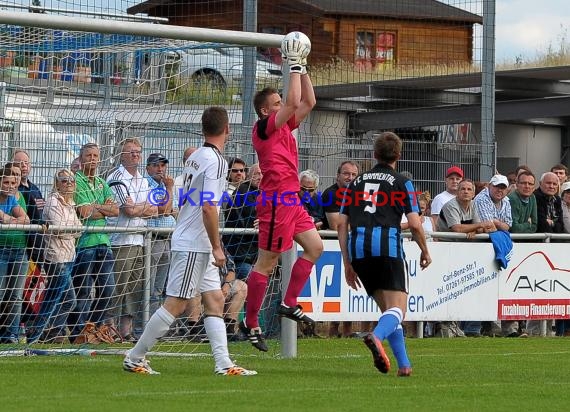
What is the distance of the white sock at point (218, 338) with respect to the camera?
1045 cm

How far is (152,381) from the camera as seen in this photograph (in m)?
10.0

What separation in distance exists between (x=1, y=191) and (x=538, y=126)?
17217mm

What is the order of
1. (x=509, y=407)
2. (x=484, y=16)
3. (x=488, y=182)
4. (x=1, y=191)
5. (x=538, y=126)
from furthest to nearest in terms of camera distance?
(x=538, y=126), (x=484, y=16), (x=488, y=182), (x=1, y=191), (x=509, y=407)

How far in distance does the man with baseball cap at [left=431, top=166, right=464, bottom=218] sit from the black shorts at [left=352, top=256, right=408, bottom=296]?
729 cm

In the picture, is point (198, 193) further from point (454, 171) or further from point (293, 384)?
point (454, 171)

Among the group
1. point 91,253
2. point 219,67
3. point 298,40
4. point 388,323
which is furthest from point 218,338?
point 219,67

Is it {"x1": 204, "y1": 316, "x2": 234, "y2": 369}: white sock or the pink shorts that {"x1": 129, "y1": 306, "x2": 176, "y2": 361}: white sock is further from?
the pink shorts

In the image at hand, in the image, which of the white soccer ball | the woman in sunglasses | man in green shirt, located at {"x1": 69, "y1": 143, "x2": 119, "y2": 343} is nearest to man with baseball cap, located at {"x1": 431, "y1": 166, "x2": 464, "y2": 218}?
man in green shirt, located at {"x1": 69, "y1": 143, "x2": 119, "y2": 343}

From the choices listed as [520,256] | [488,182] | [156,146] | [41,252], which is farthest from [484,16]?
[41,252]

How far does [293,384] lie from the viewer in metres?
10.1

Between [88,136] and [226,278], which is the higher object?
[88,136]

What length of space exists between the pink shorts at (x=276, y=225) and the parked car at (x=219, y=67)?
2986 millimetres

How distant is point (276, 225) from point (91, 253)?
116 inches

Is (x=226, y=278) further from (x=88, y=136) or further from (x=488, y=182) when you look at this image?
(x=488, y=182)
